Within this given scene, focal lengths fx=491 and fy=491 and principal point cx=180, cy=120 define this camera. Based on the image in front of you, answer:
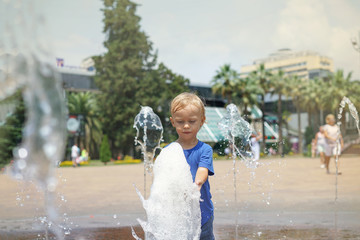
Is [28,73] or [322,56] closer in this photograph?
[28,73]

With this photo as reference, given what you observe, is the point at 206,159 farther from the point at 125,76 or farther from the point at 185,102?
the point at 125,76

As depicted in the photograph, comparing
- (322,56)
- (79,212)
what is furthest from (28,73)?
(322,56)

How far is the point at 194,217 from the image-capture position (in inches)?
112

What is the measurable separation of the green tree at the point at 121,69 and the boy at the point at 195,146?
3713 centimetres

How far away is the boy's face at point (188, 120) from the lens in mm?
2863

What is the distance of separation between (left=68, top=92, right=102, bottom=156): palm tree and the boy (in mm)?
40283

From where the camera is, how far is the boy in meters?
2.87

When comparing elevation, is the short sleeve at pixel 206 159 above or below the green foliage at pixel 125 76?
below

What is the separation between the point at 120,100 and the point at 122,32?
5733 mm

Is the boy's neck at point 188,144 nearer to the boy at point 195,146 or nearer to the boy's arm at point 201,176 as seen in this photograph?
the boy at point 195,146

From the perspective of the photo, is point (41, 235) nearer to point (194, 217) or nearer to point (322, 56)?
point (194, 217)

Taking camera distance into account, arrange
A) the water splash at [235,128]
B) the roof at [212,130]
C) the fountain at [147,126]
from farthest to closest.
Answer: the roof at [212,130] → the fountain at [147,126] → the water splash at [235,128]

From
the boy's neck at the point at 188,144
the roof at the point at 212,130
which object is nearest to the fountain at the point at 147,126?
the boy's neck at the point at 188,144

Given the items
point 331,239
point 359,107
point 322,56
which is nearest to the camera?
point 331,239
